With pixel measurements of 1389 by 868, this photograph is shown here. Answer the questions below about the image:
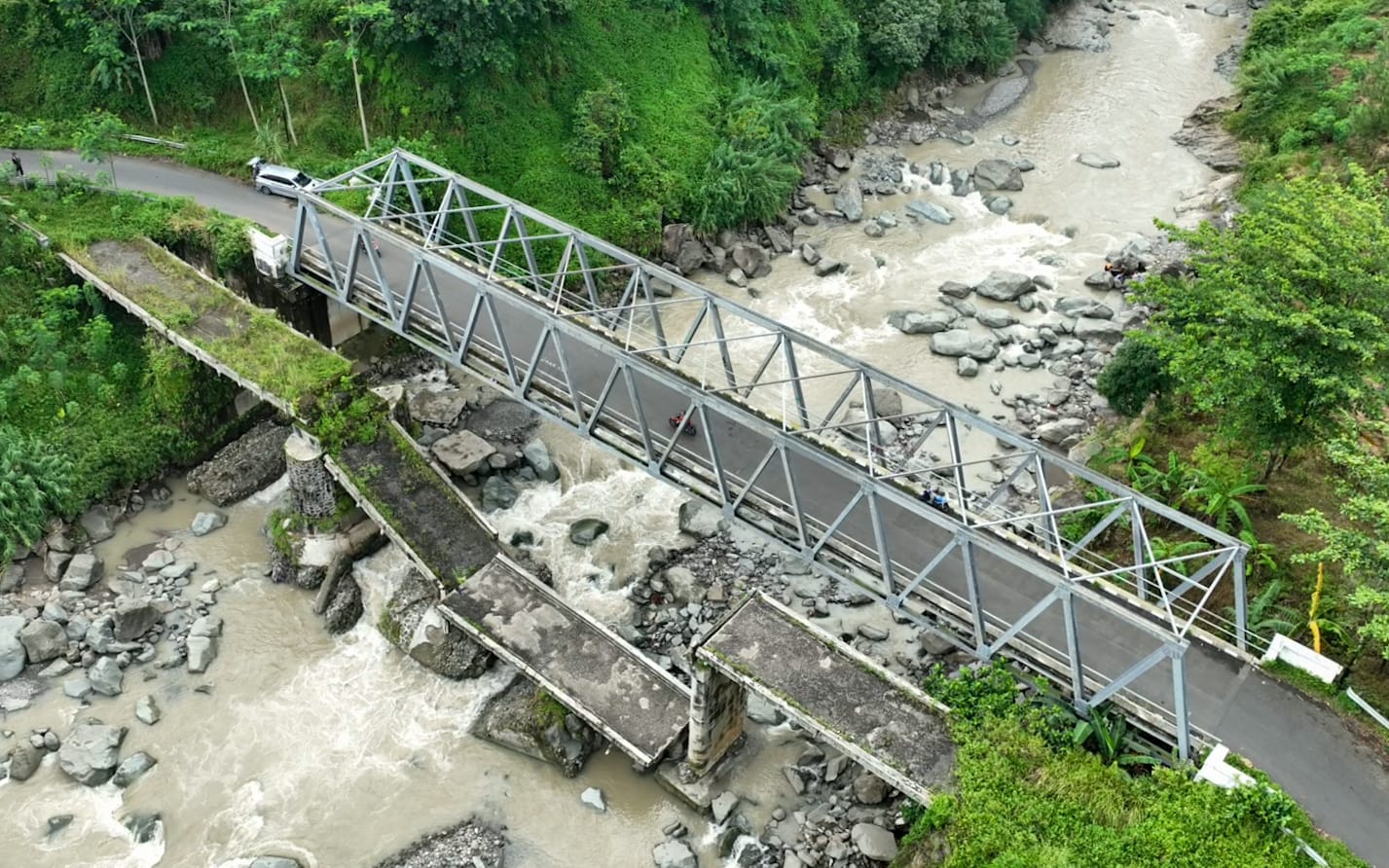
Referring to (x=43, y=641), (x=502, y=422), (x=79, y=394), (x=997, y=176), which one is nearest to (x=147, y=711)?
(x=43, y=641)

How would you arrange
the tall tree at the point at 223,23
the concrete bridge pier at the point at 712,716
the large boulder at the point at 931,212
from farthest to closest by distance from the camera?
the large boulder at the point at 931,212, the tall tree at the point at 223,23, the concrete bridge pier at the point at 712,716

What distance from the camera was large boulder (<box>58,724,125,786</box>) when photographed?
828 inches

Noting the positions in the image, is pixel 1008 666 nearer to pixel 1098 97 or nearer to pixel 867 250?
pixel 867 250

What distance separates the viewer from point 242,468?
1096 inches

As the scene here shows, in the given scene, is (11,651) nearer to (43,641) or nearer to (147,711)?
(43,641)

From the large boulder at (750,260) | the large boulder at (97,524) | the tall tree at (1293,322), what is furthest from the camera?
the large boulder at (750,260)

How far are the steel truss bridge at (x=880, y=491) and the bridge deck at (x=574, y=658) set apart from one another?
432cm

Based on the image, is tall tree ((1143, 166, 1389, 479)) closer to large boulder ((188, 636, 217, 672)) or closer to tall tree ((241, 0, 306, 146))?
large boulder ((188, 636, 217, 672))

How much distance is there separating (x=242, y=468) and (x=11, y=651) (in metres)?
7.22

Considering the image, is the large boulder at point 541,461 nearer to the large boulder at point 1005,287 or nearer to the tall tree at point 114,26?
the large boulder at point 1005,287

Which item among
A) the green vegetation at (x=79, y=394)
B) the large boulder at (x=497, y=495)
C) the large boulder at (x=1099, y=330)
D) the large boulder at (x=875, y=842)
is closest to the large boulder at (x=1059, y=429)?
the large boulder at (x=1099, y=330)

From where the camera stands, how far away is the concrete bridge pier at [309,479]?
24828 mm

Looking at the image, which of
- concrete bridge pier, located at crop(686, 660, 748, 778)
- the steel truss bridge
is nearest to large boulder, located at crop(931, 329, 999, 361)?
the steel truss bridge

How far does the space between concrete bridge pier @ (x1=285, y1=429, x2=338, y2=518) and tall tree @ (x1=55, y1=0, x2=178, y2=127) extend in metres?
18.6
